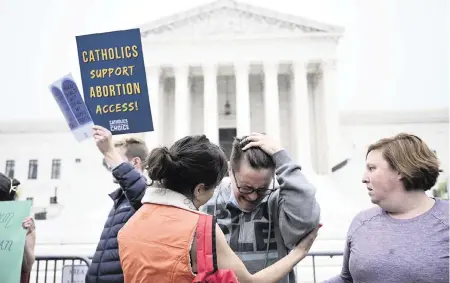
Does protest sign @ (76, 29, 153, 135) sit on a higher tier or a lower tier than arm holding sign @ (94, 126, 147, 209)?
higher

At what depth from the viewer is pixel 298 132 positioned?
21062mm

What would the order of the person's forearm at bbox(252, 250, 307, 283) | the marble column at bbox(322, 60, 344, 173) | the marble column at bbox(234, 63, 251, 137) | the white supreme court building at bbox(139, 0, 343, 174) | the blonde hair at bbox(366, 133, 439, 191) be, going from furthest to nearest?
the marble column at bbox(322, 60, 344, 173), the white supreme court building at bbox(139, 0, 343, 174), the marble column at bbox(234, 63, 251, 137), the blonde hair at bbox(366, 133, 439, 191), the person's forearm at bbox(252, 250, 307, 283)

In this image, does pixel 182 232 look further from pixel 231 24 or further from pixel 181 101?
pixel 231 24

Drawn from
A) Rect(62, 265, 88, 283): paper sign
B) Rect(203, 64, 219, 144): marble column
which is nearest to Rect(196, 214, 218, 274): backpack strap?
Rect(62, 265, 88, 283): paper sign

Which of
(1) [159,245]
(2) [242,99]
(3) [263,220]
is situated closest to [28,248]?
(1) [159,245]

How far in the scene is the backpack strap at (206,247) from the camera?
1.33 m

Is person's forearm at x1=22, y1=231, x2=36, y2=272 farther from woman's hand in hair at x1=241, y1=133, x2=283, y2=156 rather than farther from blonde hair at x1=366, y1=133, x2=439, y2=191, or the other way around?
blonde hair at x1=366, y1=133, x2=439, y2=191

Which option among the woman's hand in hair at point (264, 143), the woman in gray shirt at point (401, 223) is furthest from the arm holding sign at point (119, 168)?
the woman in gray shirt at point (401, 223)

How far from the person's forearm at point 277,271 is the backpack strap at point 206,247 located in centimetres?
19

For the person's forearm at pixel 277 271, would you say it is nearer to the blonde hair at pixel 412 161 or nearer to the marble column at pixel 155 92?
the blonde hair at pixel 412 161

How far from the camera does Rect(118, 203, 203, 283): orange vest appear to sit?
1347mm

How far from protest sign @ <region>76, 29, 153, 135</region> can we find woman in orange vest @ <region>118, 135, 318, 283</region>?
847 mm

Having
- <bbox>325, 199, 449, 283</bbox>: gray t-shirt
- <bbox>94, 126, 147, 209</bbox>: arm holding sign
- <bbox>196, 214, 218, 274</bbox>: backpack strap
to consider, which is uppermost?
<bbox>94, 126, 147, 209</bbox>: arm holding sign

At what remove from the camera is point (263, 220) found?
1.73 meters
